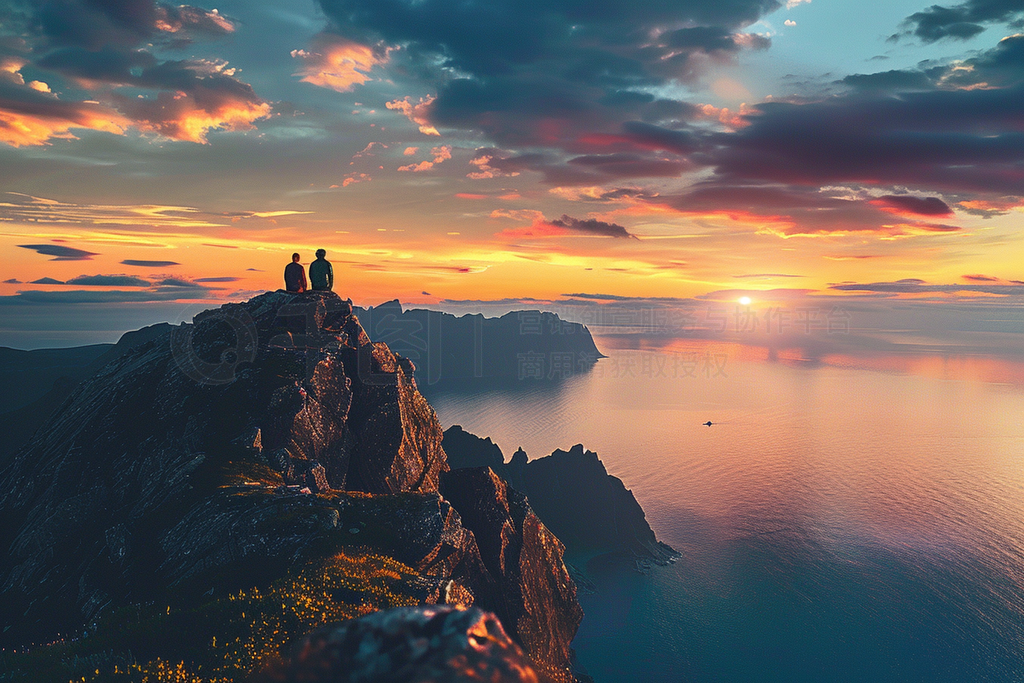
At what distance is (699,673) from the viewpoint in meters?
89.8

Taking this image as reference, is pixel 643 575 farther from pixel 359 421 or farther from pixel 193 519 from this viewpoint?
pixel 193 519

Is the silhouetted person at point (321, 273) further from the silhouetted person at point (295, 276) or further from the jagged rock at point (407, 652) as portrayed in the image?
the jagged rock at point (407, 652)

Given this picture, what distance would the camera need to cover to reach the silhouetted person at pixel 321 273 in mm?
41969

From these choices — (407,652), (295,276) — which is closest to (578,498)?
(295,276)

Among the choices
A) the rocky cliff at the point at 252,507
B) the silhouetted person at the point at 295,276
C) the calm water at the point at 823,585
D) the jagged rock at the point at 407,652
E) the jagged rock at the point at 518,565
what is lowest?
the calm water at the point at 823,585

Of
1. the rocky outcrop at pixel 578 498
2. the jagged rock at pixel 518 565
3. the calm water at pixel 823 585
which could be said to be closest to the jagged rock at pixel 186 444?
the jagged rock at pixel 518 565

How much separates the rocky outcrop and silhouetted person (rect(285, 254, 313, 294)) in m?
114

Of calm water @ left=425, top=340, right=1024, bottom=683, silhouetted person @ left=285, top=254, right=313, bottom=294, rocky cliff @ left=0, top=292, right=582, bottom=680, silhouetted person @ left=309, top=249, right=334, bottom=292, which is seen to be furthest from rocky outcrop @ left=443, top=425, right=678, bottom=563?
silhouetted person @ left=285, top=254, right=313, bottom=294

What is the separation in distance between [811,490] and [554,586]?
153 meters

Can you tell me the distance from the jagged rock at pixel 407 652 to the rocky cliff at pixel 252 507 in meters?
10.6

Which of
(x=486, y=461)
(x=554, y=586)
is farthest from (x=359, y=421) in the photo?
(x=486, y=461)

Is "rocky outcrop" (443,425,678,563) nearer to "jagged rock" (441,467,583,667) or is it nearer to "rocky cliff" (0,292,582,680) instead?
"jagged rock" (441,467,583,667)

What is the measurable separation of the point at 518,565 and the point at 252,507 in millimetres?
21004

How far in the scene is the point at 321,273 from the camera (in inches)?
1657
